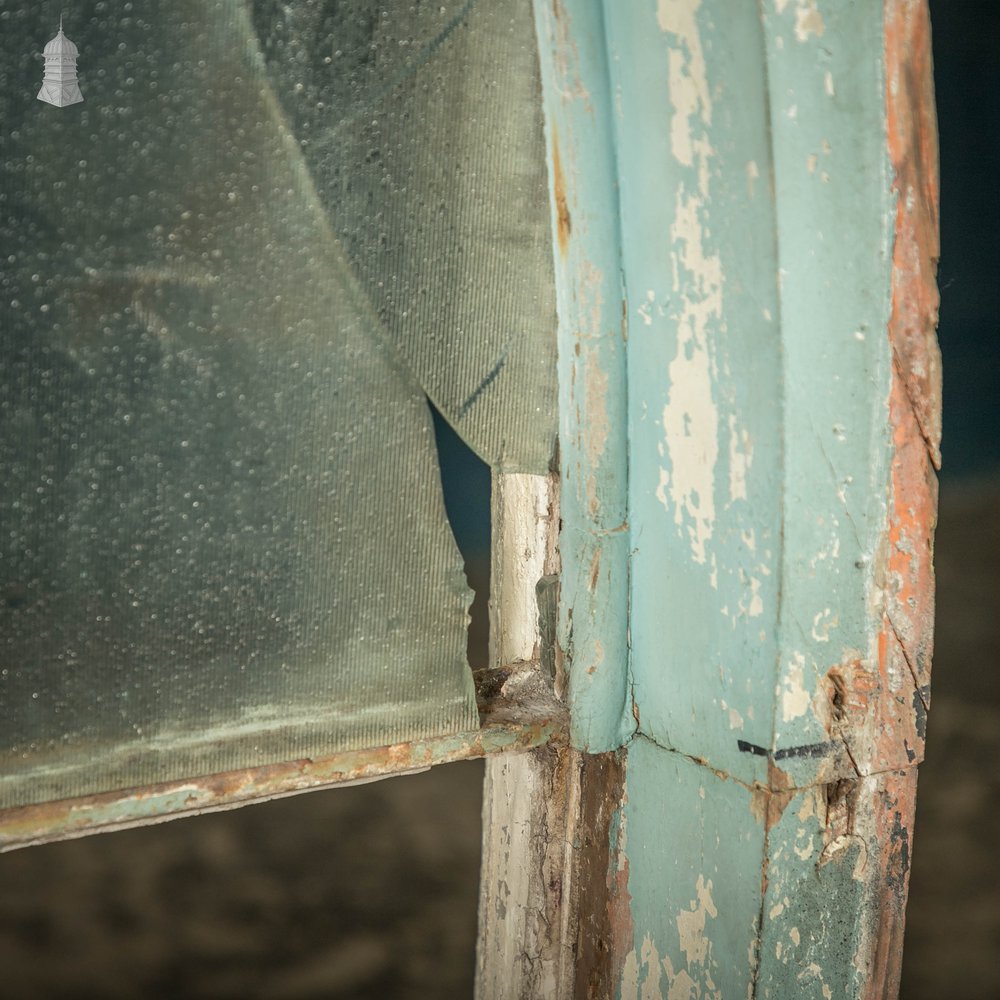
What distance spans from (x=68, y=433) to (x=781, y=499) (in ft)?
1.78

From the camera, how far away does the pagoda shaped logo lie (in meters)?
0.72

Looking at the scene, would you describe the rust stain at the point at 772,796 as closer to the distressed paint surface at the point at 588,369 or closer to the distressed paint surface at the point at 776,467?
the distressed paint surface at the point at 776,467

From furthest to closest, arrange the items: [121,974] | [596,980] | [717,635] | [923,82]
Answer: [121,974], [596,980], [717,635], [923,82]

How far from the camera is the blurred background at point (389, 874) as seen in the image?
2066mm

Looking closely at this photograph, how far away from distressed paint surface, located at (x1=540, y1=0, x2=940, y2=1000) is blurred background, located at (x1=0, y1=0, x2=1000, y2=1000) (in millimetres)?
993

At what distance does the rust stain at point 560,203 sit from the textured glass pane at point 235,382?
0.10ft

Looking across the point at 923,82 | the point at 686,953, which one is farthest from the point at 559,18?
the point at 686,953

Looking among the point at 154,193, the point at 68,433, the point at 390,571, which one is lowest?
the point at 390,571

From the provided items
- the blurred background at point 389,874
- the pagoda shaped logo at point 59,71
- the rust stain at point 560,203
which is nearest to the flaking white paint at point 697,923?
the rust stain at point 560,203

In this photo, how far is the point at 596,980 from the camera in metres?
0.96

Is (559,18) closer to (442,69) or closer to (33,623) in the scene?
(442,69)

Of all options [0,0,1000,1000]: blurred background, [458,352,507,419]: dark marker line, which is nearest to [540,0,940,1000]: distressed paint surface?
[458,352,507,419]: dark marker line

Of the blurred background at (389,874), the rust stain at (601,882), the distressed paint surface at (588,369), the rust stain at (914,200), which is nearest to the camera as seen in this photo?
the rust stain at (914,200)

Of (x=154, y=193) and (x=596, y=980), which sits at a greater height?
(x=154, y=193)
